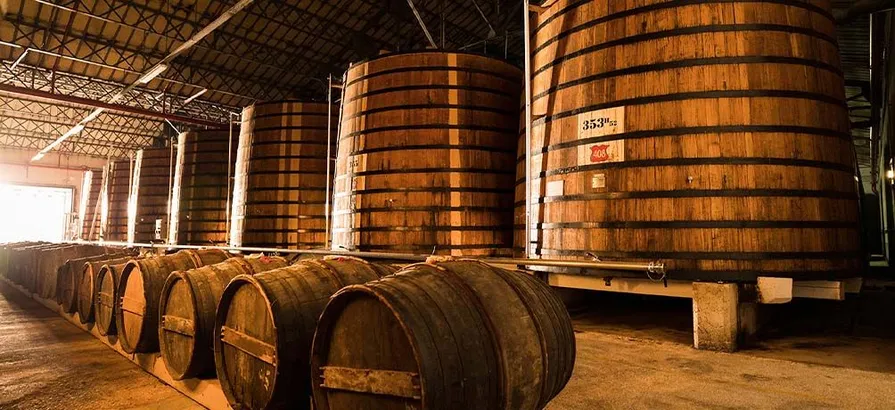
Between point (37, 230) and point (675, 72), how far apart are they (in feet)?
149

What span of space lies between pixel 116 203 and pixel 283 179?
12313 mm

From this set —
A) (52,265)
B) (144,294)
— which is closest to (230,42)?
(52,265)

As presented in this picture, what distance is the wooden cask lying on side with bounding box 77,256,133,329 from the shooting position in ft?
18.6

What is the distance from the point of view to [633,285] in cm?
411

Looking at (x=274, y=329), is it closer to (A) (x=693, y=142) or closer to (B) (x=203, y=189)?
(A) (x=693, y=142)

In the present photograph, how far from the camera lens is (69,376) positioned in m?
4.13

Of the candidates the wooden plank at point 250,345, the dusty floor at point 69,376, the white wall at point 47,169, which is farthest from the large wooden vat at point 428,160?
the white wall at point 47,169

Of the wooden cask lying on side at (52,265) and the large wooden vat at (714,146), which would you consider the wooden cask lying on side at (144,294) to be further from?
the wooden cask lying on side at (52,265)

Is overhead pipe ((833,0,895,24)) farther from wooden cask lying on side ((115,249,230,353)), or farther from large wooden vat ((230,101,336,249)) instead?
wooden cask lying on side ((115,249,230,353))

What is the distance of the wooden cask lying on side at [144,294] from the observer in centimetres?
429

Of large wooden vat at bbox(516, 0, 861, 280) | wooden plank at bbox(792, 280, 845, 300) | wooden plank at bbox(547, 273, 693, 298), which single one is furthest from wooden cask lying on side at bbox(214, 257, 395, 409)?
wooden plank at bbox(792, 280, 845, 300)

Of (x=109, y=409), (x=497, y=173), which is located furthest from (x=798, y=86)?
(x=109, y=409)

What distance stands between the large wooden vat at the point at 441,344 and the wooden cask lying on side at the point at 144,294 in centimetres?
287

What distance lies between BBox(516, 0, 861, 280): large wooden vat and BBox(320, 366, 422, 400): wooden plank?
107 inches
